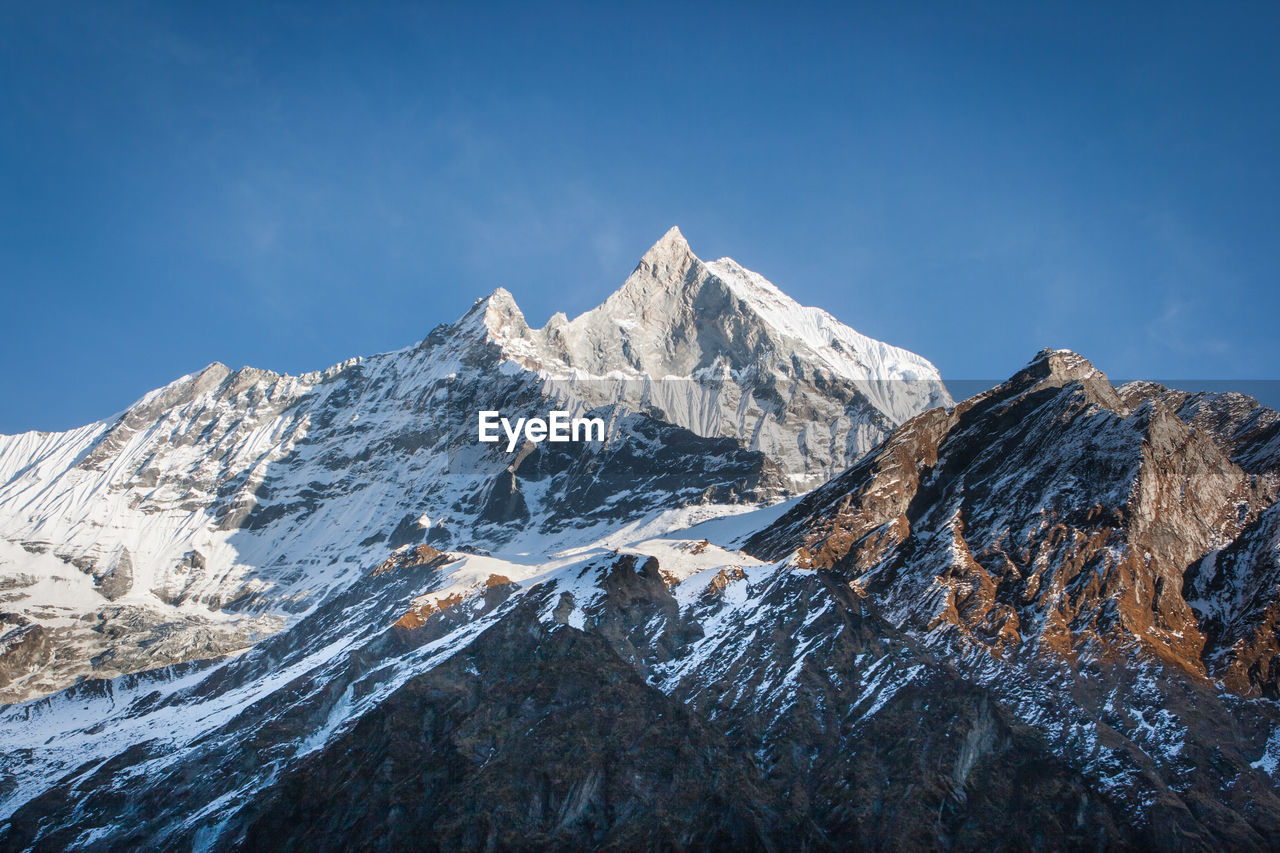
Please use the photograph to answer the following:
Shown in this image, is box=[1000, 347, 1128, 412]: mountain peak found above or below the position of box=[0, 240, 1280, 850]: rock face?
above

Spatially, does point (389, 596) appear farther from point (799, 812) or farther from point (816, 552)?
point (799, 812)

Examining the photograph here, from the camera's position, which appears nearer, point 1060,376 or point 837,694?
point 837,694

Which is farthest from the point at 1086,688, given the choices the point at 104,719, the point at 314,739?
the point at 104,719

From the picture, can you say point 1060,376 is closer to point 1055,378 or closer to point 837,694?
point 1055,378

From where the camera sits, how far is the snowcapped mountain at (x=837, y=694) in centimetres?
9625

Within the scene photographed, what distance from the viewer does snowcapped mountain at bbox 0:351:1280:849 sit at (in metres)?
96.2

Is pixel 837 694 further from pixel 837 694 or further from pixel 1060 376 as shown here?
pixel 1060 376

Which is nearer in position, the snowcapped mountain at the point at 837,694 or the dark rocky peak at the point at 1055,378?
the snowcapped mountain at the point at 837,694

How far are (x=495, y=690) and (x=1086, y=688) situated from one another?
5828 cm

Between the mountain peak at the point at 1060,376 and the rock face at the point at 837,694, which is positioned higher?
the mountain peak at the point at 1060,376

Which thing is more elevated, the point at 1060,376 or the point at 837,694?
the point at 1060,376

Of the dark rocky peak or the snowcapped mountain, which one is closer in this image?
the snowcapped mountain

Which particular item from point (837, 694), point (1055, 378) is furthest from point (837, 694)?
point (1055, 378)

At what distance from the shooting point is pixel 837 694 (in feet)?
367
